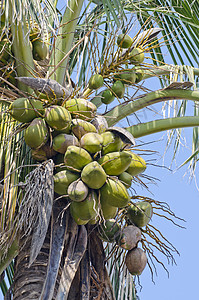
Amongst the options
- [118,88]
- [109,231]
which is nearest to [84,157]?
[109,231]

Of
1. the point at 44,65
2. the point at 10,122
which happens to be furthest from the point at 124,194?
the point at 44,65

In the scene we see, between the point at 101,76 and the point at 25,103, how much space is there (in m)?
0.42

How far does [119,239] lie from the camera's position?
2.28 metres

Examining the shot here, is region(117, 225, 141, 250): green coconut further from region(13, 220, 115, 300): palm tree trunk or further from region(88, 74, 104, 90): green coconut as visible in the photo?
region(88, 74, 104, 90): green coconut

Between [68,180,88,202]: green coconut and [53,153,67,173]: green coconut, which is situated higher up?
[53,153,67,173]: green coconut

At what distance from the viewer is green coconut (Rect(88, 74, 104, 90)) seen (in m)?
2.34

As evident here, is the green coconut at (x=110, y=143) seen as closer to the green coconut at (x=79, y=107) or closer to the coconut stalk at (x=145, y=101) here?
the green coconut at (x=79, y=107)

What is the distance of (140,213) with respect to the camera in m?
2.28

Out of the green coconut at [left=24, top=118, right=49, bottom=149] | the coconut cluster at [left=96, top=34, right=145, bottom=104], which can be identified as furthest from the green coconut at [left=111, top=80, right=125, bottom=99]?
the green coconut at [left=24, top=118, right=49, bottom=149]

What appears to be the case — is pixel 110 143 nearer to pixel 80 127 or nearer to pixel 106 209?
pixel 80 127

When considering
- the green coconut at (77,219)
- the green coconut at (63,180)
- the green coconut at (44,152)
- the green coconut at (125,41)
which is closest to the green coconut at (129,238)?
the green coconut at (77,219)

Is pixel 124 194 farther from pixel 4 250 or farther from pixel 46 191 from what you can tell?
pixel 4 250

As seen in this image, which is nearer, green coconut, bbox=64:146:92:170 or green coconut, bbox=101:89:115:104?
green coconut, bbox=64:146:92:170

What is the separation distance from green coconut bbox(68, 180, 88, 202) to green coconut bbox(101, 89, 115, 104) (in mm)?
594
